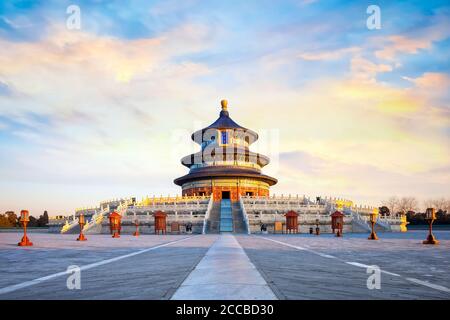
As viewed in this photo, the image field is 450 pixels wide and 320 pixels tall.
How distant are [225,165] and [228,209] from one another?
21.3 meters

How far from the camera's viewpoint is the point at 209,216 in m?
44.6

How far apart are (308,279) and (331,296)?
1.75 meters

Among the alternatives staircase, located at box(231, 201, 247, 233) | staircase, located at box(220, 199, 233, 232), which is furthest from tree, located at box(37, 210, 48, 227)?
staircase, located at box(231, 201, 247, 233)

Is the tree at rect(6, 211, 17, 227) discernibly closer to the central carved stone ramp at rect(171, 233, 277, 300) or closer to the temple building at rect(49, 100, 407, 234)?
the temple building at rect(49, 100, 407, 234)

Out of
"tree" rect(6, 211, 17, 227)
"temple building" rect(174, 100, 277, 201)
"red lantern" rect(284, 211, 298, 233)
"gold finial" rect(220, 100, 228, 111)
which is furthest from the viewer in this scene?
"tree" rect(6, 211, 17, 227)

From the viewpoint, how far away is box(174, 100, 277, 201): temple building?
216 ft

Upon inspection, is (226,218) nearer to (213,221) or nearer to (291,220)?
(213,221)

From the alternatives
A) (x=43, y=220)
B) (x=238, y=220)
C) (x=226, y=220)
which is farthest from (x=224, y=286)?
(x=43, y=220)

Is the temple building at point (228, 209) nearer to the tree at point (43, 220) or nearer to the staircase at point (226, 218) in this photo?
the staircase at point (226, 218)

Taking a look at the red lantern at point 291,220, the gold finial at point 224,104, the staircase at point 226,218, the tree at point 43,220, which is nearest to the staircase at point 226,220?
the staircase at point 226,218

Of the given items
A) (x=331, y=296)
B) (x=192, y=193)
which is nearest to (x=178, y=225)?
(x=192, y=193)

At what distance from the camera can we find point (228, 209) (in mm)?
48281

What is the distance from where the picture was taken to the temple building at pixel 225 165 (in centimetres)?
6581

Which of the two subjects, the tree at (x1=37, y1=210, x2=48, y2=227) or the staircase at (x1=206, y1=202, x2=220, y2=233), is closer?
the staircase at (x1=206, y1=202, x2=220, y2=233)
